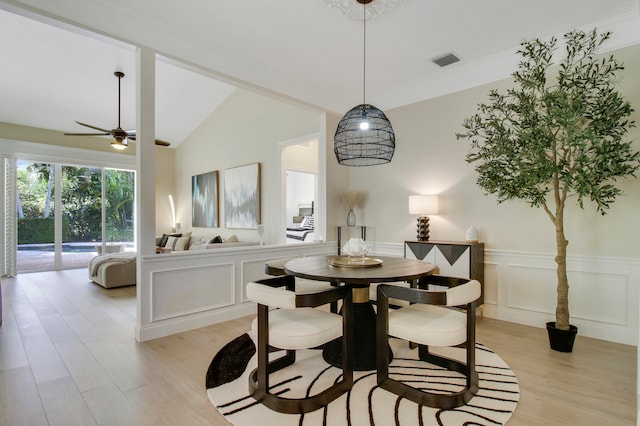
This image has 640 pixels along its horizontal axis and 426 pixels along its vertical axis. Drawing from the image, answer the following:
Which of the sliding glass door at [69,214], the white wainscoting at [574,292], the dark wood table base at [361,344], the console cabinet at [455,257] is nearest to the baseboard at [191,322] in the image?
the dark wood table base at [361,344]

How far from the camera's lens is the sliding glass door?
6387mm

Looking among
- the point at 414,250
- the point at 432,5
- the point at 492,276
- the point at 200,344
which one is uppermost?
the point at 432,5

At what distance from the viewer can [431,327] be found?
6.29 ft

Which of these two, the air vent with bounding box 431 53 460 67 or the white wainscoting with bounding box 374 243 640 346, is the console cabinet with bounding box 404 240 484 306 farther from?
the air vent with bounding box 431 53 460 67

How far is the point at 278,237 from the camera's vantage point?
5.72 meters

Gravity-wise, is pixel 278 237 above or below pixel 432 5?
below

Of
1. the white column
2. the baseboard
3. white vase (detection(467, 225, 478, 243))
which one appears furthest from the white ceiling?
the baseboard

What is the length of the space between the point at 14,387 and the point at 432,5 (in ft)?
13.8

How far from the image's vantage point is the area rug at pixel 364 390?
1.78m

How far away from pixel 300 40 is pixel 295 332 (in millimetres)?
2803

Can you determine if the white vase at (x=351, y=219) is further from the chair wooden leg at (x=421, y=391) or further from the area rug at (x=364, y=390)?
A: the chair wooden leg at (x=421, y=391)

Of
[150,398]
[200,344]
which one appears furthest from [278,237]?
[150,398]

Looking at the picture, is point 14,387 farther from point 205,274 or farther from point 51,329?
point 205,274

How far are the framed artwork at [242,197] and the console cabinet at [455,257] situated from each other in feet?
11.1
